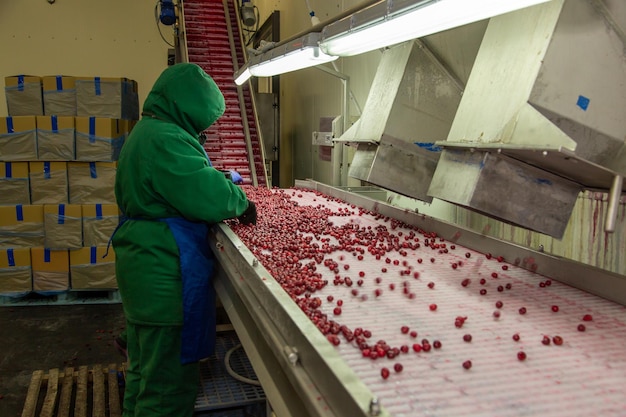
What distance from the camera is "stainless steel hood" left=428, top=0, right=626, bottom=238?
5.65 ft

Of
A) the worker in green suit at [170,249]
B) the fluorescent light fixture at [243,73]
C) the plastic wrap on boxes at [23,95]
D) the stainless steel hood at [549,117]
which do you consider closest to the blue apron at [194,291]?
the worker in green suit at [170,249]

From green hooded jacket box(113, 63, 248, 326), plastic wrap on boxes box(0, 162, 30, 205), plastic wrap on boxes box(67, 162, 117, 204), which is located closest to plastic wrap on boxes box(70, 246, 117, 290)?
plastic wrap on boxes box(67, 162, 117, 204)

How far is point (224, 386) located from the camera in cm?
297

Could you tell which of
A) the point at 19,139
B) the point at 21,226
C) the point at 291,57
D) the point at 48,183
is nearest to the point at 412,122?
the point at 291,57

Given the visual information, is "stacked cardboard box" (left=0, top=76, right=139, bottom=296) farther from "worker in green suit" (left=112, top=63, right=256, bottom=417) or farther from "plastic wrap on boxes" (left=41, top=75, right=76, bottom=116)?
"worker in green suit" (left=112, top=63, right=256, bottom=417)

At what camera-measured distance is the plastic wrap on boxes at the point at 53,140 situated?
16.8ft

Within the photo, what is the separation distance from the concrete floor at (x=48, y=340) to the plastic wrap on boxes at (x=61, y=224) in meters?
0.70

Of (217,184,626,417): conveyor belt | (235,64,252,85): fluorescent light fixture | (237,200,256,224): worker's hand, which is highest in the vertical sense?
(235,64,252,85): fluorescent light fixture

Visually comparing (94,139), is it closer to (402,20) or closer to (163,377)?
(163,377)

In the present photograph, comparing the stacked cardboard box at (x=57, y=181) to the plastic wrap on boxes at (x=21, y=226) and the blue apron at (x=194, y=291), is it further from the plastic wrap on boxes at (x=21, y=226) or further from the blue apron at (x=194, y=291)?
the blue apron at (x=194, y=291)

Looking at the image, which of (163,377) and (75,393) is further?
(75,393)

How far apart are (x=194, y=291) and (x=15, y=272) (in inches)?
145

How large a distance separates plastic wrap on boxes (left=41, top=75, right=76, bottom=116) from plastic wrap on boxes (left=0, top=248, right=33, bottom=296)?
1.49 m

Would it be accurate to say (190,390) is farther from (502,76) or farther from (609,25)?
(609,25)
